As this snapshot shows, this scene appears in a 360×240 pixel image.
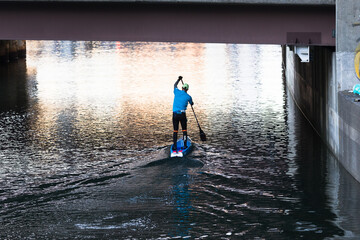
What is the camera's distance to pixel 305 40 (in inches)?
1078

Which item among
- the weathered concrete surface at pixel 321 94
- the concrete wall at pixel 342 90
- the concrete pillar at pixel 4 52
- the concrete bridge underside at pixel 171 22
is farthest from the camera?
the concrete pillar at pixel 4 52

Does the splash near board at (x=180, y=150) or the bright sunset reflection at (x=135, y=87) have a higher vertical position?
the bright sunset reflection at (x=135, y=87)

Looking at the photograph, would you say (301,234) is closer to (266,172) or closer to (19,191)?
(266,172)

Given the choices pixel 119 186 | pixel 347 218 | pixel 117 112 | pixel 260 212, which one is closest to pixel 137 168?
pixel 119 186

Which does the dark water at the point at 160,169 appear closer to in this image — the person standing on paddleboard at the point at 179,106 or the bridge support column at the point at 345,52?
the person standing on paddleboard at the point at 179,106

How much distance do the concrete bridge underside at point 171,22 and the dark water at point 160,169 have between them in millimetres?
4734

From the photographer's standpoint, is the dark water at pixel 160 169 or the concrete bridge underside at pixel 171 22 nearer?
the dark water at pixel 160 169

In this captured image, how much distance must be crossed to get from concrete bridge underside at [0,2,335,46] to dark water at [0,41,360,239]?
473 centimetres

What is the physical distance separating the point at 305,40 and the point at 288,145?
526cm

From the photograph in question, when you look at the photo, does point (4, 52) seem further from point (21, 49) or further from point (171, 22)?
point (171, 22)

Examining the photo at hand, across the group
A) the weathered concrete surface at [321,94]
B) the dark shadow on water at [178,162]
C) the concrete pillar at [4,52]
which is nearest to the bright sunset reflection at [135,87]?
the weathered concrete surface at [321,94]

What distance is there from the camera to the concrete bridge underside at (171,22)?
27.3 m

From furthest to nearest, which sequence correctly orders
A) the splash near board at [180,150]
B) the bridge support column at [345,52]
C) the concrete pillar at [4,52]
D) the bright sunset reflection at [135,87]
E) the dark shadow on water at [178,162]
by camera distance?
the concrete pillar at [4,52]
the bright sunset reflection at [135,87]
the splash near board at [180,150]
the dark shadow on water at [178,162]
the bridge support column at [345,52]

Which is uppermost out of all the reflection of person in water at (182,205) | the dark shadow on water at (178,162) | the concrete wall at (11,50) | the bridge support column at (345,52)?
the concrete wall at (11,50)
